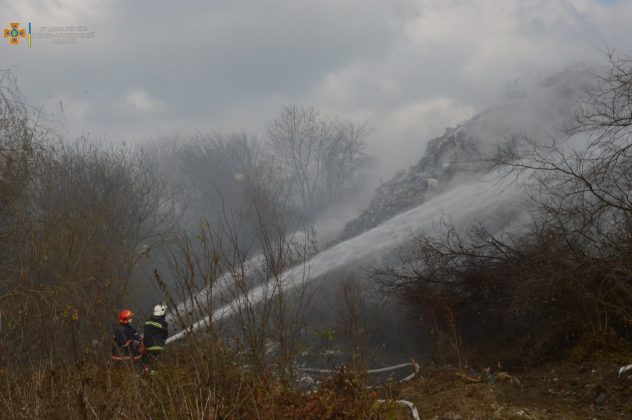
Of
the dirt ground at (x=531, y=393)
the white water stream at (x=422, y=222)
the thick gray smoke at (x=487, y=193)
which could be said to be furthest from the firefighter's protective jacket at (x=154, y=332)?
the white water stream at (x=422, y=222)

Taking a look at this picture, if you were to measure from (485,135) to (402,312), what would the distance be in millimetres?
14785

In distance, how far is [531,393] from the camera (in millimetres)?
7336

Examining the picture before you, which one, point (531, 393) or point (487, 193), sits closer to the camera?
point (531, 393)

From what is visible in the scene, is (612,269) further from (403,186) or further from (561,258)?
(403,186)

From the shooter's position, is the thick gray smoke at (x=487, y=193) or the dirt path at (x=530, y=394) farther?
the thick gray smoke at (x=487, y=193)

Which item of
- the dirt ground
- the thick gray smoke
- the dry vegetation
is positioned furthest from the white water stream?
the dirt ground

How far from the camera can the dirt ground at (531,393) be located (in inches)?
254

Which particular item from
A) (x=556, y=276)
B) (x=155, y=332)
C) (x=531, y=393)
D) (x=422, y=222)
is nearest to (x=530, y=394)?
(x=531, y=393)

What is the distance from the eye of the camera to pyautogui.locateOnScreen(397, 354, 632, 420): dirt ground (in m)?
6.45

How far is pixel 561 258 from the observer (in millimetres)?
8492

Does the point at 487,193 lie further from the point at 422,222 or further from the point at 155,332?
the point at 155,332

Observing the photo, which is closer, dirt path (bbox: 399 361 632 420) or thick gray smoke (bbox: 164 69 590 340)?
dirt path (bbox: 399 361 632 420)

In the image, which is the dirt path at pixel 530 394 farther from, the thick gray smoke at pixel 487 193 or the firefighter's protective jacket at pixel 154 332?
the thick gray smoke at pixel 487 193

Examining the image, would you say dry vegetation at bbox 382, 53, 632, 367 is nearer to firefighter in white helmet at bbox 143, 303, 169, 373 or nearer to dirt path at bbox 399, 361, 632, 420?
dirt path at bbox 399, 361, 632, 420
